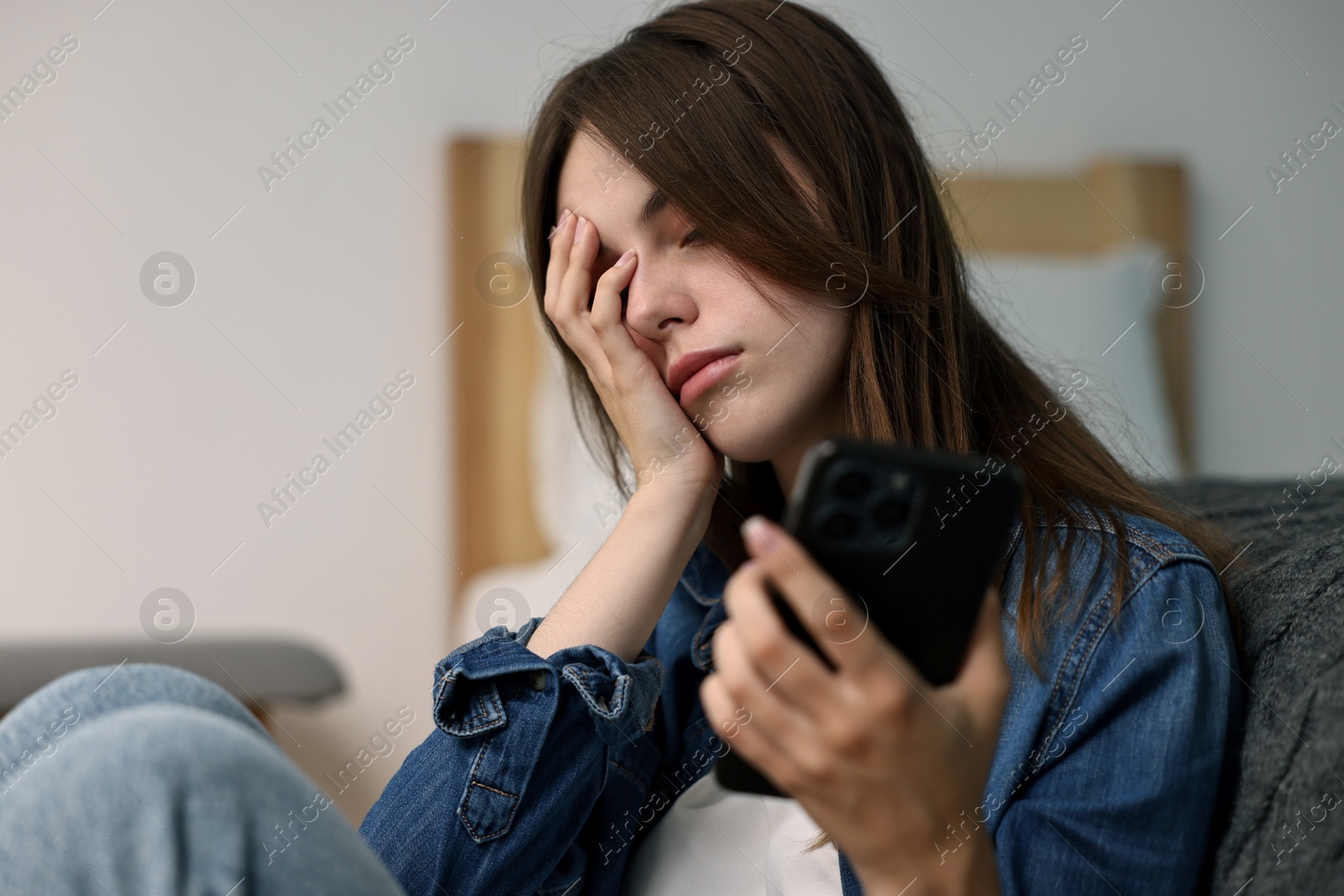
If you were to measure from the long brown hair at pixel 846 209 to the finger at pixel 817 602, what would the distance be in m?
0.36

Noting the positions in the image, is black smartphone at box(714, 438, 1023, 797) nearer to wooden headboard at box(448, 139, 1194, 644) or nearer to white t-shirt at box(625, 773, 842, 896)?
white t-shirt at box(625, 773, 842, 896)

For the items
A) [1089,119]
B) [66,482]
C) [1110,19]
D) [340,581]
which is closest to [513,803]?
[340,581]

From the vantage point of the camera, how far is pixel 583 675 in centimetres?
72

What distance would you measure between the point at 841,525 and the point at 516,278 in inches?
59.5

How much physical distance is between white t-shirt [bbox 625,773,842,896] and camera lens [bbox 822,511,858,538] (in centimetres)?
32

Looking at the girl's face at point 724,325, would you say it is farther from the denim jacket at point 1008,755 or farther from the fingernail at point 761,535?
the fingernail at point 761,535

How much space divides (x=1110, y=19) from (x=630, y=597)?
5.78 ft

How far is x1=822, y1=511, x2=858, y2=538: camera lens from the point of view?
1.31 feet

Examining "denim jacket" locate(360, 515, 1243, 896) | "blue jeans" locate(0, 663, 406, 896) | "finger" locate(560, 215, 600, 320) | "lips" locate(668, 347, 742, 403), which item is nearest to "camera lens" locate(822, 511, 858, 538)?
"denim jacket" locate(360, 515, 1243, 896)

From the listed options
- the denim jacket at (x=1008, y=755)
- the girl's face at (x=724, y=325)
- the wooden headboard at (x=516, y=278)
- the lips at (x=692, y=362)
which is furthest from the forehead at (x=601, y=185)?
the wooden headboard at (x=516, y=278)

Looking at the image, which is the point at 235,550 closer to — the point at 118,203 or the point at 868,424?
the point at 118,203

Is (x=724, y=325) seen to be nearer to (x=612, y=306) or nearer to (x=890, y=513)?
(x=612, y=306)

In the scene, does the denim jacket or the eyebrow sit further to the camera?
the eyebrow

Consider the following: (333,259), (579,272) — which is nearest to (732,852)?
(579,272)
